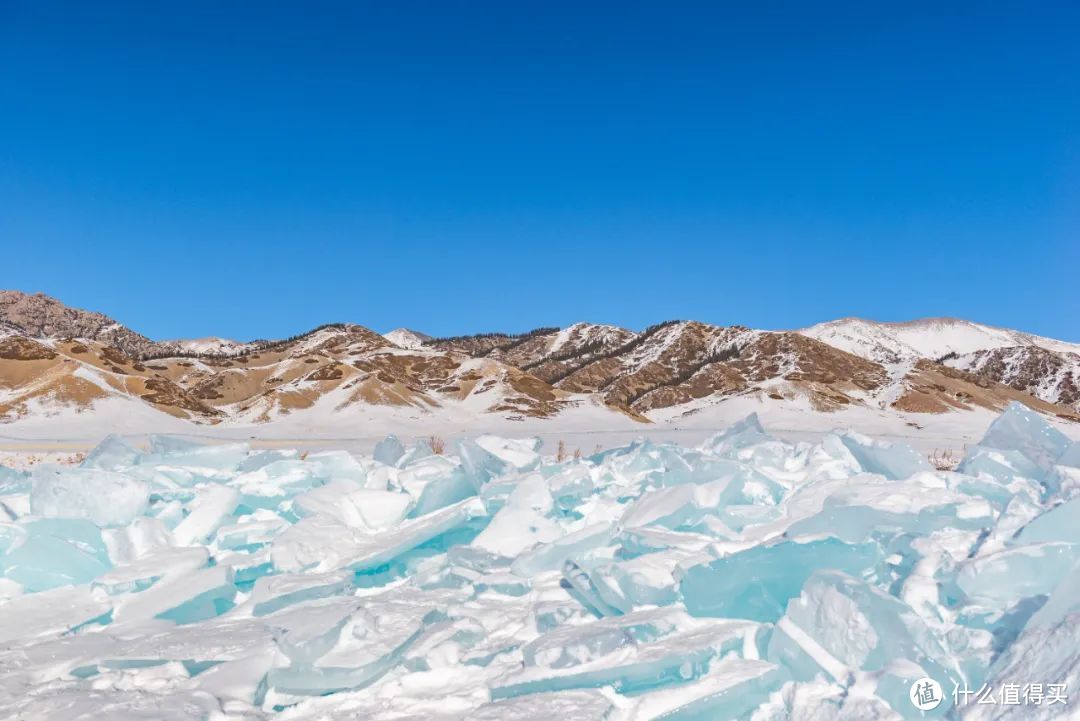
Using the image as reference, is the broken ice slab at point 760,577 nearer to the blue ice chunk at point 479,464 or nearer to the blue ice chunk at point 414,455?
the blue ice chunk at point 479,464

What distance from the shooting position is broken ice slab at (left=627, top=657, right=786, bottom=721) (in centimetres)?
374

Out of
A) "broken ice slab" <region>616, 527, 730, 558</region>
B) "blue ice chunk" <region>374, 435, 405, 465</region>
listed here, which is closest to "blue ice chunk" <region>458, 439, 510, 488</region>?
"blue ice chunk" <region>374, 435, 405, 465</region>

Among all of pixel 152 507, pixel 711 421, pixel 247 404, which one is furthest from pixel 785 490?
pixel 247 404

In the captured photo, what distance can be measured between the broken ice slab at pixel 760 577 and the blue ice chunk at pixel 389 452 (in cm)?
688

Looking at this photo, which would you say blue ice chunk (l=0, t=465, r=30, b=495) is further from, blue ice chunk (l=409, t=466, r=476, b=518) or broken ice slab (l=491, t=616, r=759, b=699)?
broken ice slab (l=491, t=616, r=759, b=699)

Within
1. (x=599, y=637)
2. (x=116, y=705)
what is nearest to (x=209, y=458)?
(x=116, y=705)

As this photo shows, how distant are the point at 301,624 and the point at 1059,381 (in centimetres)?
14450

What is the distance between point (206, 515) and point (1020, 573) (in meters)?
7.19

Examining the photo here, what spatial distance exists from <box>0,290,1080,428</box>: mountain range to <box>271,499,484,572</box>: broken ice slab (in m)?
47.8

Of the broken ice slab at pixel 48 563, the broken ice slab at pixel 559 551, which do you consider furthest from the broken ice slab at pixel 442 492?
the broken ice slab at pixel 48 563

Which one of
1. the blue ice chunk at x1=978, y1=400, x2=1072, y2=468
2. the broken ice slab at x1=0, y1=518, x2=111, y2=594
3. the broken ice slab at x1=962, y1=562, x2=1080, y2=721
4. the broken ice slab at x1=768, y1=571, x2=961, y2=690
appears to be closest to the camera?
the broken ice slab at x1=962, y1=562, x2=1080, y2=721

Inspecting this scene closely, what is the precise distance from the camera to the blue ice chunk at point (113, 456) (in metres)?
10.3

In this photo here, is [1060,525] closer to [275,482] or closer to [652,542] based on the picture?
[652,542]

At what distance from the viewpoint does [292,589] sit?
5.90 metres
